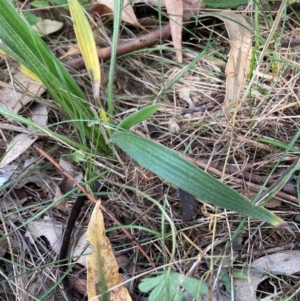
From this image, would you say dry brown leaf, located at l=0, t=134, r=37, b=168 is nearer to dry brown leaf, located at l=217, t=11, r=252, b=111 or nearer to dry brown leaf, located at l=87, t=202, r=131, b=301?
dry brown leaf, located at l=87, t=202, r=131, b=301

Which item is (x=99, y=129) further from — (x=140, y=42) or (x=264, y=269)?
(x=264, y=269)

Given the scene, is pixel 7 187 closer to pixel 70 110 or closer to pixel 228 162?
pixel 70 110

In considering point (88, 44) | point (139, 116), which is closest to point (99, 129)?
point (139, 116)

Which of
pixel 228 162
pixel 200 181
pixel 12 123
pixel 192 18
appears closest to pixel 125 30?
pixel 192 18

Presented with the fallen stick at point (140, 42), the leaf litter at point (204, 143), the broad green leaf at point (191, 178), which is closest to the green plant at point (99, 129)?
the broad green leaf at point (191, 178)

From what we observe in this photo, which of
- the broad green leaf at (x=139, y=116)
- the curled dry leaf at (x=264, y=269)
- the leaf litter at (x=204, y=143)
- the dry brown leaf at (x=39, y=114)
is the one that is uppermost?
the broad green leaf at (x=139, y=116)

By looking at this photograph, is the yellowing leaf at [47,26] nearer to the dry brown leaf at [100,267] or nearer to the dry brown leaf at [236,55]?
the dry brown leaf at [236,55]

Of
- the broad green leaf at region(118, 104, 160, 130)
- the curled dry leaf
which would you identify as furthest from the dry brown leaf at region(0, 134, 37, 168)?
the curled dry leaf
